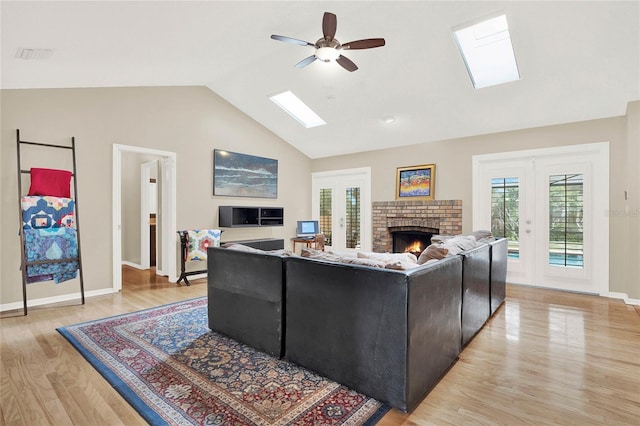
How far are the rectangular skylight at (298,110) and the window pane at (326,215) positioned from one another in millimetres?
1725

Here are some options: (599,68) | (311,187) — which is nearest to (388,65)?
(599,68)

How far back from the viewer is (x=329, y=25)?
2.94 meters

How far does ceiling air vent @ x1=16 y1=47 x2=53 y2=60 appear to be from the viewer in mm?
2760

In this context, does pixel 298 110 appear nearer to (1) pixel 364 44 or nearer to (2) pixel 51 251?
(1) pixel 364 44

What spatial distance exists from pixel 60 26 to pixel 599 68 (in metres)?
5.25

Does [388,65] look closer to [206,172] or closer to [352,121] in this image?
[352,121]

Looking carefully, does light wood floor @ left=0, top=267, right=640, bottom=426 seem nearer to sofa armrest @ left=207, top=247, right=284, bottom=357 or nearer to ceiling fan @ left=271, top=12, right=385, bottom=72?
sofa armrest @ left=207, top=247, right=284, bottom=357

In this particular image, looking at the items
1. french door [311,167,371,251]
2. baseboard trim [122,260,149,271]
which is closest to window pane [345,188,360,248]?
french door [311,167,371,251]

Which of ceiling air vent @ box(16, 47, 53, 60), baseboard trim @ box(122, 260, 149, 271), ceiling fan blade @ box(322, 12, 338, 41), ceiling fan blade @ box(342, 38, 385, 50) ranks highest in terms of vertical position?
ceiling fan blade @ box(322, 12, 338, 41)

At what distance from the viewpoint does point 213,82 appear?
5.33 metres

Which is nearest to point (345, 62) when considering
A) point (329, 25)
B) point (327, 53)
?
point (327, 53)

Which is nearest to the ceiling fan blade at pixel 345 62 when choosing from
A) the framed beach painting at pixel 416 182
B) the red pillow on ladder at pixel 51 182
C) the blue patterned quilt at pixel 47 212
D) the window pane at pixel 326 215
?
the framed beach painting at pixel 416 182

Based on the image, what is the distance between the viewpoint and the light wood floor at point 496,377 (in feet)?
5.75

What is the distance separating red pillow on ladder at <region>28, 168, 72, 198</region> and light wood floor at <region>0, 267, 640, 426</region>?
1366mm
